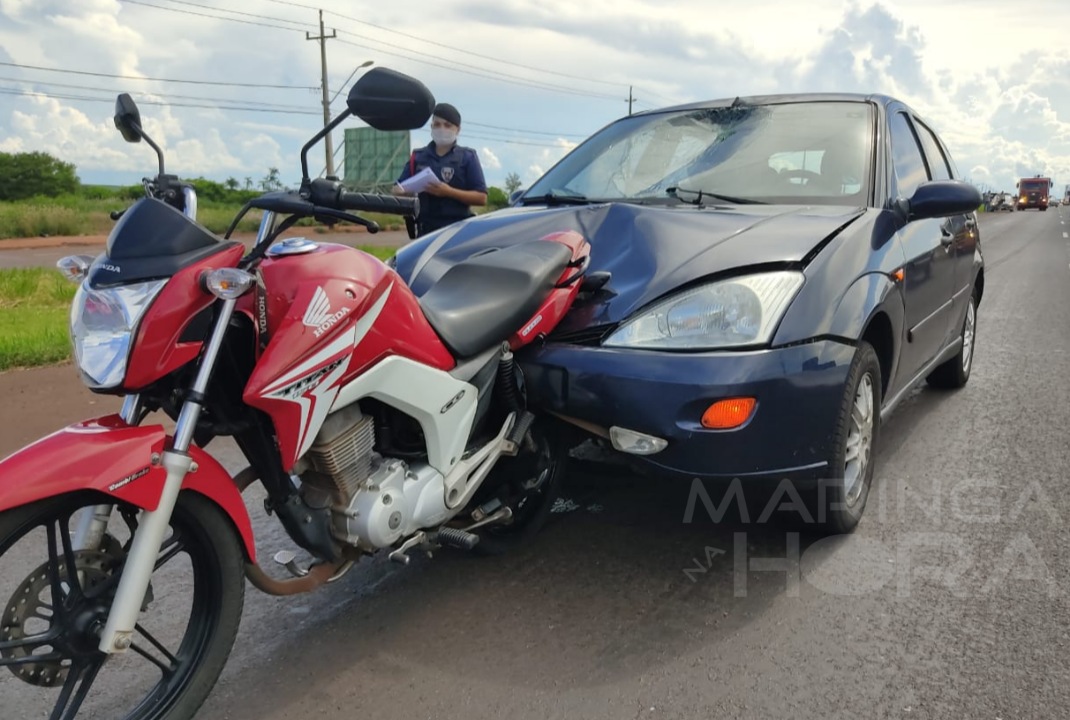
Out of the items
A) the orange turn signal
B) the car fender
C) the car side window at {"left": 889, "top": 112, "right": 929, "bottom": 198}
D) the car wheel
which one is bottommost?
the car wheel

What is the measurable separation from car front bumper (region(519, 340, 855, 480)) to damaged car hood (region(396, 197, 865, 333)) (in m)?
0.21

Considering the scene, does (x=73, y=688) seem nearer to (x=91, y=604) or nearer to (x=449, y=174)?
(x=91, y=604)

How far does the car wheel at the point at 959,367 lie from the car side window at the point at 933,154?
844 millimetres

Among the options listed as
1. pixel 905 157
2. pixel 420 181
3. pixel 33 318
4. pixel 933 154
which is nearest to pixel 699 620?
pixel 905 157

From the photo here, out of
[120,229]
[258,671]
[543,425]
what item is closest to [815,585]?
[543,425]

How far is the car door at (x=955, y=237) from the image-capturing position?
4.76 meters

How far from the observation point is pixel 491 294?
2.93 meters

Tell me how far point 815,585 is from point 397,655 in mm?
1458

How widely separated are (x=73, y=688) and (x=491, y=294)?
1.61 m

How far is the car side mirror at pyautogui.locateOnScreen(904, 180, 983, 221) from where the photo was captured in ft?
12.3

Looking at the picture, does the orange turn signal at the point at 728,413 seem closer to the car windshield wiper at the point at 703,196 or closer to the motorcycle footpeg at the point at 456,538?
the motorcycle footpeg at the point at 456,538

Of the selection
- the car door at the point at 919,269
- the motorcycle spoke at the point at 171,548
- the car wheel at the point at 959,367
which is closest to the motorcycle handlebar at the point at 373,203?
the motorcycle spoke at the point at 171,548

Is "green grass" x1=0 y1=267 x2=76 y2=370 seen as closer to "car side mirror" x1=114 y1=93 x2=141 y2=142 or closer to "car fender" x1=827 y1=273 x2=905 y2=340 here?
"car side mirror" x1=114 y1=93 x2=141 y2=142

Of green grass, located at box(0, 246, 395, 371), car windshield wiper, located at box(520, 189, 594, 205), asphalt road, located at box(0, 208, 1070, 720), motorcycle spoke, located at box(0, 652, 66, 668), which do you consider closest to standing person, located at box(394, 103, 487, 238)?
green grass, located at box(0, 246, 395, 371)
